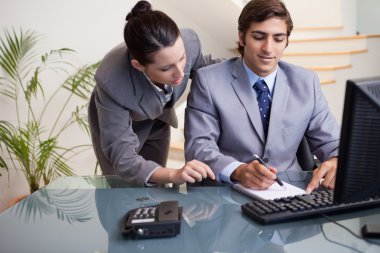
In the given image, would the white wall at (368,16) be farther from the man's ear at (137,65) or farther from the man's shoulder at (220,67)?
the man's ear at (137,65)

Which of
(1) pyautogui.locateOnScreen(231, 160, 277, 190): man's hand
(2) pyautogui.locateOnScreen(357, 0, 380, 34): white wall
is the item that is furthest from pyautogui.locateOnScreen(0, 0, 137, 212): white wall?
(2) pyautogui.locateOnScreen(357, 0, 380, 34): white wall

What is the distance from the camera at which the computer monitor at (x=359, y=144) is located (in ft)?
2.64

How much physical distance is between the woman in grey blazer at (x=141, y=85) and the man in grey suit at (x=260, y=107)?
0.53 ft

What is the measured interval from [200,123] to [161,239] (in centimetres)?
78

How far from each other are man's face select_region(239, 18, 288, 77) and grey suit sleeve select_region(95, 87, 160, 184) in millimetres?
543

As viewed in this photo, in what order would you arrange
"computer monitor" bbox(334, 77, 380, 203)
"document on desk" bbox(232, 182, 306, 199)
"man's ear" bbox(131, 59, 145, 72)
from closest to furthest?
"computer monitor" bbox(334, 77, 380, 203)
"document on desk" bbox(232, 182, 306, 199)
"man's ear" bbox(131, 59, 145, 72)

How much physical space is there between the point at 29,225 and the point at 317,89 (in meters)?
1.20

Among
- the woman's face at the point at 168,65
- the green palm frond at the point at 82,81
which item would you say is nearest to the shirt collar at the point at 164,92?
the woman's face at the point at 168,65

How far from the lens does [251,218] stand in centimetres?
109

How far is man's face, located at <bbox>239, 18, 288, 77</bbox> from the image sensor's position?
1.65 m

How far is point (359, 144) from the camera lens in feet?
2.75

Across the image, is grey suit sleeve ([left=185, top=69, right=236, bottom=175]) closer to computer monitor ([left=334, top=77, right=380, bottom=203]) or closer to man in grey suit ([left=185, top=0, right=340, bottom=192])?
man in grey suit ([left=185, top=0, right=340, bottom=192])

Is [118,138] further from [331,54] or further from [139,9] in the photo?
[331,54]

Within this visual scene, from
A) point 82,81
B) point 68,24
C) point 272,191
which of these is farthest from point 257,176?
point 68,24
